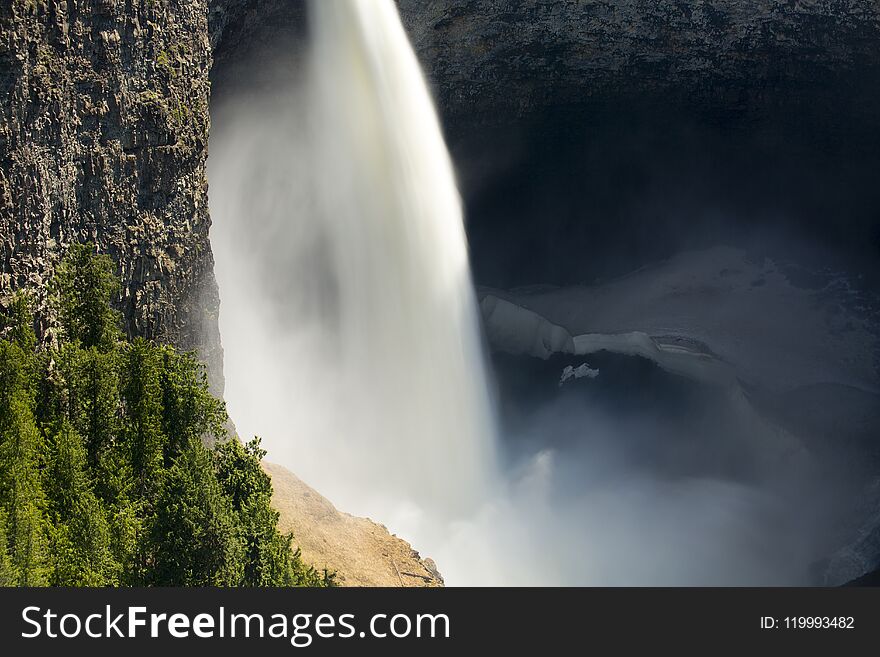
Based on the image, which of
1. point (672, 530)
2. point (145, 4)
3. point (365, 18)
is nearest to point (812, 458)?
point (672, 530)

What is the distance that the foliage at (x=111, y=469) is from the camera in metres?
18.8

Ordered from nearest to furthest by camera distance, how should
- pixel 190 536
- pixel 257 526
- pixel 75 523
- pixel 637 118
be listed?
1. pixel 75 523
2. pixel 190 536
3. pixel 257 526
4. pixel 637 118

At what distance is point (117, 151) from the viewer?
23.2m

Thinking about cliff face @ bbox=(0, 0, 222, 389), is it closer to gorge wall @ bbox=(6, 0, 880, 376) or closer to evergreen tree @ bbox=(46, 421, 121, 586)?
gorge wall @ bbox=(6, 0, 880, 376)

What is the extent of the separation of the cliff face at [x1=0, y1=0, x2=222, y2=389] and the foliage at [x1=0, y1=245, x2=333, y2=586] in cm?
95

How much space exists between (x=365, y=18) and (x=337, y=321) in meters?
9.59

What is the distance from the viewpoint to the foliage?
18.8 metres

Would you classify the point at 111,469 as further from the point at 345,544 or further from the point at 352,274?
the point at 352,274

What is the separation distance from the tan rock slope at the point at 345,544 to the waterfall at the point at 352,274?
5.05 metres

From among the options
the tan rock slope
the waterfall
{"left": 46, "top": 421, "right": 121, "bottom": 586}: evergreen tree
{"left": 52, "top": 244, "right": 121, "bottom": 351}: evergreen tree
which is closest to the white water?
the waterfall

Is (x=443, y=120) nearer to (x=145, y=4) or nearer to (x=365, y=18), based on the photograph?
(x=365, y=18)

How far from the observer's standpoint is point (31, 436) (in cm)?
1908

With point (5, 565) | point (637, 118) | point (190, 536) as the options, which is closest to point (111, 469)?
point (190, 536)

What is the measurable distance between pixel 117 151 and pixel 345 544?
34.2 ft
